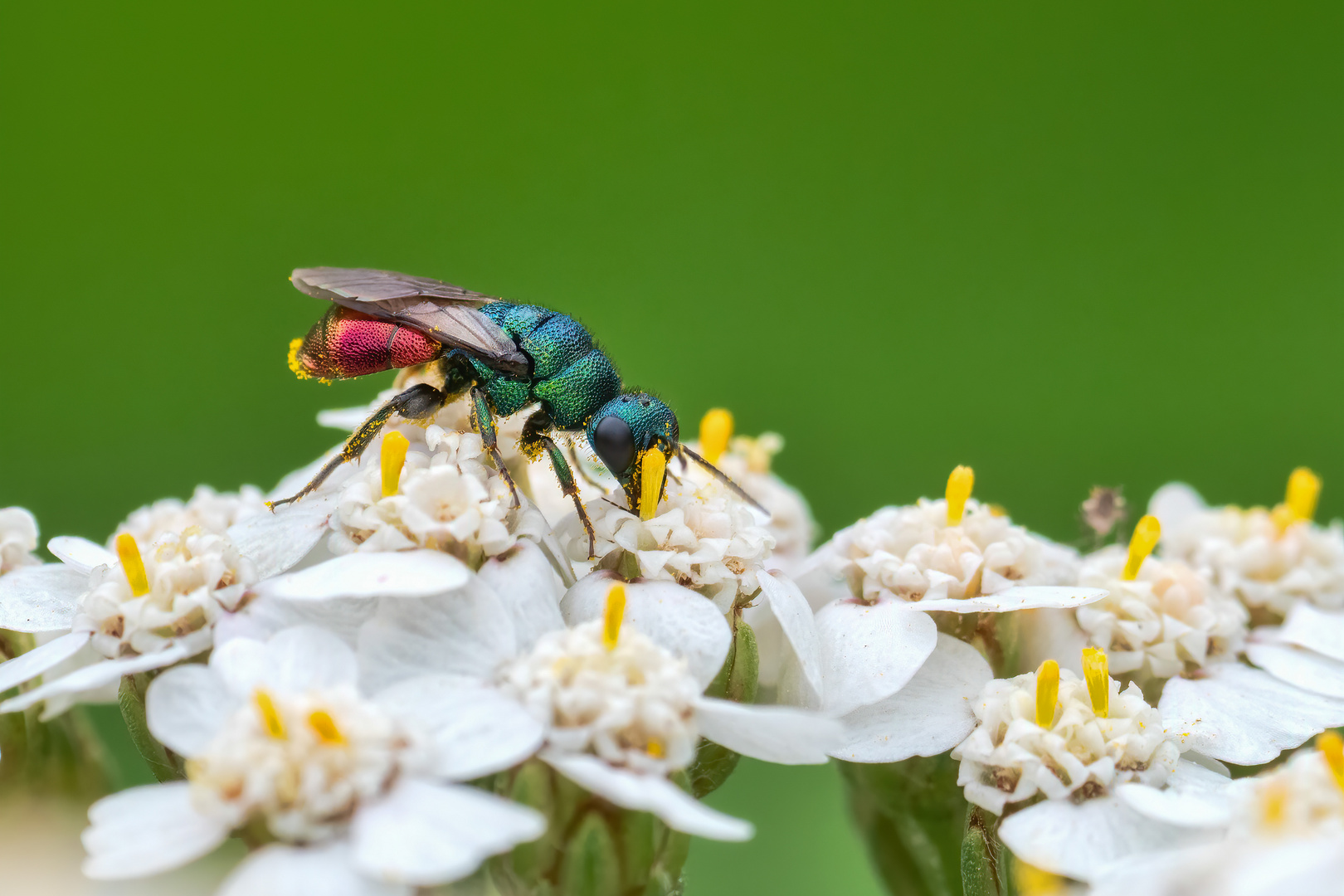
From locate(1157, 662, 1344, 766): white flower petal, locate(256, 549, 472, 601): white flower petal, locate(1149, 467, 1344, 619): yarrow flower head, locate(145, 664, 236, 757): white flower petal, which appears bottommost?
locate(1157, 662, 1344, 766): white flower petal

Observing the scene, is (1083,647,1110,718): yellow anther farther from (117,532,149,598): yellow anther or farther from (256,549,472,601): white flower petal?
(117,532,149,598): yellow anther

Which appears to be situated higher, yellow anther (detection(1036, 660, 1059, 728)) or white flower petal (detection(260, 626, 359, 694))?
white flower petal (detection(260, 626, 359, 694))

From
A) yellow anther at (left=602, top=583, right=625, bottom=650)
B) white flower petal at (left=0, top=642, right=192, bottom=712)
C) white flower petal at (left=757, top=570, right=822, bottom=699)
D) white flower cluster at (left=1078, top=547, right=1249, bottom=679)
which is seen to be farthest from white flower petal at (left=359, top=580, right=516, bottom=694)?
white flower cluster at (left=1078, top=547, right=1249, bottom=679)

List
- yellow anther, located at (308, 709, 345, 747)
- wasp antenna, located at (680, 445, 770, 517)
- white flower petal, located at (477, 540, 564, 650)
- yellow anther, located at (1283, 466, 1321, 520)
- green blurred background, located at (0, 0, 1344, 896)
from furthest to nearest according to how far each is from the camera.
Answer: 1. green blurred background, located at (0, 0, 1344, 896)
2. yellow anther, located at (1283, 466, 1321, 520)
3. wasp antenna, located at (680, 445, 770, 517)
4. white flower petal, located at (477, 540, 564, 650)
5. yellow anther, located at (308, 709, 345, 747)

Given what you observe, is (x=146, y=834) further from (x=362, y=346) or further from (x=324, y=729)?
(x=362, y=346)

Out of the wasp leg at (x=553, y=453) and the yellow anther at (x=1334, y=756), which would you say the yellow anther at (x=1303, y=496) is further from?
the wasp leg at (x=553, y=453)

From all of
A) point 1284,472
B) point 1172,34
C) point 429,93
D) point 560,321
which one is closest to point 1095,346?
point 1284,472

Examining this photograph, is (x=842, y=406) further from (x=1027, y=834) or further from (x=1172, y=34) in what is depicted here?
(x=1027, y=834)
